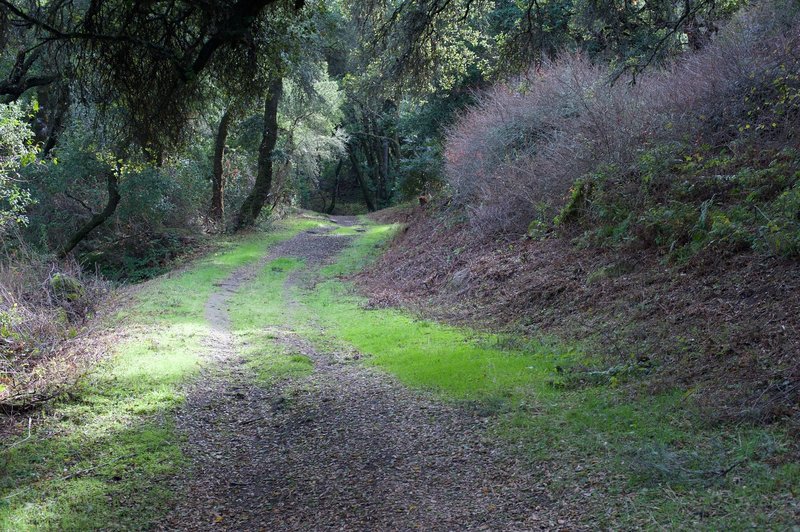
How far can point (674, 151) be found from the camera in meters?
11.1

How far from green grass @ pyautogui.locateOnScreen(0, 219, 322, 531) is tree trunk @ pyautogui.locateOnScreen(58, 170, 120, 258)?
42.6ft

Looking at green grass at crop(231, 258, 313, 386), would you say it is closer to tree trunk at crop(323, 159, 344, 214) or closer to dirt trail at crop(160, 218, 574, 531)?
dirt trail at crop(160, 218, 574, 531)

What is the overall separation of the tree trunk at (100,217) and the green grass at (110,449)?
511 inches

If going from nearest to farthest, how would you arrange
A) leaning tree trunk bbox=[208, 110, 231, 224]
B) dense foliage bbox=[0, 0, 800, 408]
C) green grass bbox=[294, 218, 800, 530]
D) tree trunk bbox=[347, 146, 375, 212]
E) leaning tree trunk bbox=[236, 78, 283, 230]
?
1. green grass bbox=[294, 218, 800, 530]
2. dense foliage bbox=[0, 0, 800, 408]
3. leaning tree trunk bbox=[208, 110, 231, 224]
4. leaning tree trunk bbox=[236, 78, 283, 230]
5. tree trunk bbox=[347, 146, 375, 212]

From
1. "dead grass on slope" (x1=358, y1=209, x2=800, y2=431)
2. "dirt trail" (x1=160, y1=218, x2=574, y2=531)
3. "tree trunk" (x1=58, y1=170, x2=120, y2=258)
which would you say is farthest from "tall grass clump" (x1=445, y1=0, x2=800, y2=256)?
"tree trunk" (x1=58, y1=170, x2=120, y2=258)

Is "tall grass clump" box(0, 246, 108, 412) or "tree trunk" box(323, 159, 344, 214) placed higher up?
"tree trunk" box(323, 159, 344, 214)

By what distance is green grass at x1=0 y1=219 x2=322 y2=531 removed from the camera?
5.26 m

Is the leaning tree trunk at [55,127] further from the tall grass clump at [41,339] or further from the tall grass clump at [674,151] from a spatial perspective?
the tall grass clump at [674,151]

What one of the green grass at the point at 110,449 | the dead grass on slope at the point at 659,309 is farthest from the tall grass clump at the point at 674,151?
the green grass at the point at 110,449

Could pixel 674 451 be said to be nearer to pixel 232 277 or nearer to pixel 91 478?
pixel 91 478

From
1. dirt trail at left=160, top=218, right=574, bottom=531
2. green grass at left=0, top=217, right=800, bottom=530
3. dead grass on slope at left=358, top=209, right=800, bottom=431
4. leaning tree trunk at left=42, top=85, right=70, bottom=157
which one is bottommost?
dirt trail at left=160, top=218, right=574, bottom=531

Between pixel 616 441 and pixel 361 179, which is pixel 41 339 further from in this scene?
pixel 361 179

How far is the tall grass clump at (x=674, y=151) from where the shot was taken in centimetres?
900

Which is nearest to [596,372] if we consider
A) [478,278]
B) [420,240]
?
[478,278]
